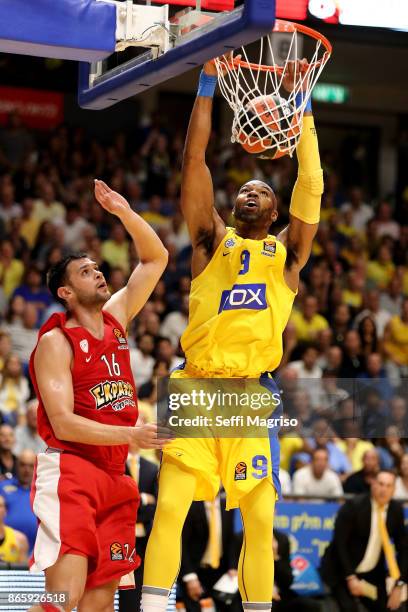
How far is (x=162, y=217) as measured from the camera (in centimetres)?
1432

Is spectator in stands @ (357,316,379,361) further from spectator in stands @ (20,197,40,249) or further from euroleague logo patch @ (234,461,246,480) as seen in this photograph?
euroleague logo patch @ (234,461,246,480)

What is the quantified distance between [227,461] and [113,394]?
67 centimetres

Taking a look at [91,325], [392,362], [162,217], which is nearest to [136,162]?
[162,217]

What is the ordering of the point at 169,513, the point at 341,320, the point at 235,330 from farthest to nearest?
the point at 341,320 → the point at 235,330 → the point at 169,513

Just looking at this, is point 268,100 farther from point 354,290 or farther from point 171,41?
point 354,290

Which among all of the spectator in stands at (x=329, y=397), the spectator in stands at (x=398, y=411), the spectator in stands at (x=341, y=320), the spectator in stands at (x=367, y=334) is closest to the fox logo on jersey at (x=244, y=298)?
the spectator in stands at (x=329, y=397)

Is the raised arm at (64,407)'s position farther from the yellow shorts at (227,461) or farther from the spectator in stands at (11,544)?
the spectator in stands at (11,544)

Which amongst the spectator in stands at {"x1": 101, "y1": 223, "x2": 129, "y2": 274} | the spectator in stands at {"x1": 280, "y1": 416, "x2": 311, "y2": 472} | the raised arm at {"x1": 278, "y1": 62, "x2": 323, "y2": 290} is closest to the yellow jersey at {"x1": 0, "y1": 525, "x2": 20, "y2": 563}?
the spectator in stands at {"x1": 280, "y1": 416, "x2": 311, "y2": 472}

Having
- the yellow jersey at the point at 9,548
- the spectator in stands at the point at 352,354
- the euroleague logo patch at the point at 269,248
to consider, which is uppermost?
the spectator in stands at the point at 352,354

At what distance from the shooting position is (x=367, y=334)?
43.0 feet

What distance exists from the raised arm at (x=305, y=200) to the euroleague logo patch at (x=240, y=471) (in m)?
1.01

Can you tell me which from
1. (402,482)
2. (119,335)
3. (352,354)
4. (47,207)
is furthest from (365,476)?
(47,207)

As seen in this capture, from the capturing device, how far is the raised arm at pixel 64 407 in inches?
210

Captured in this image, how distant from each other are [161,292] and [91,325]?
6.81 metres
